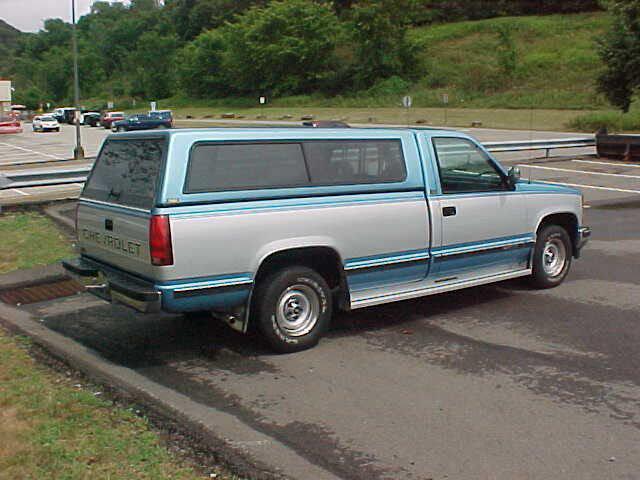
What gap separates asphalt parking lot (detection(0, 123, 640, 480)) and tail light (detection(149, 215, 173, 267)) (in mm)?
959

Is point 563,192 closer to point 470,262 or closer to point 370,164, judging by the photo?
point 470,262

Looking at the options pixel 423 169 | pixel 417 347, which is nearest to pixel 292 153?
pixel 423 169

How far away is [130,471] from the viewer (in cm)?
421

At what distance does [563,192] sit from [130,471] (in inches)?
234

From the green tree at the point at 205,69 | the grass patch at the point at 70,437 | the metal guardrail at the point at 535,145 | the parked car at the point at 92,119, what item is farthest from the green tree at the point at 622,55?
the green tree at the point at 205,69

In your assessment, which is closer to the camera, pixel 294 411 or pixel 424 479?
pixel 424 479

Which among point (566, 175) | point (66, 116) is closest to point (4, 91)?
point (66, 116)

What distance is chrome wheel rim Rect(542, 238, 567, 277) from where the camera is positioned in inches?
334

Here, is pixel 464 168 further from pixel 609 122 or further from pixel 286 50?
pixel 286 50

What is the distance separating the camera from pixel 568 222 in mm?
8680

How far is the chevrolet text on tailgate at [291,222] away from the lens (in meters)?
5.84

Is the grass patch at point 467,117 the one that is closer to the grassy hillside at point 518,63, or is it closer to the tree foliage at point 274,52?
the grassy hillside at point 518,63

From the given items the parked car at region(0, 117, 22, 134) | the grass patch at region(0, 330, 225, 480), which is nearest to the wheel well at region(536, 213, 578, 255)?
the grass patch at region(0, 330, 225, 480)

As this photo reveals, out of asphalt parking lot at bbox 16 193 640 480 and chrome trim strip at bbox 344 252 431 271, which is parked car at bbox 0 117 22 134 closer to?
asphalt parking lot at bbox 16 193 640 480
